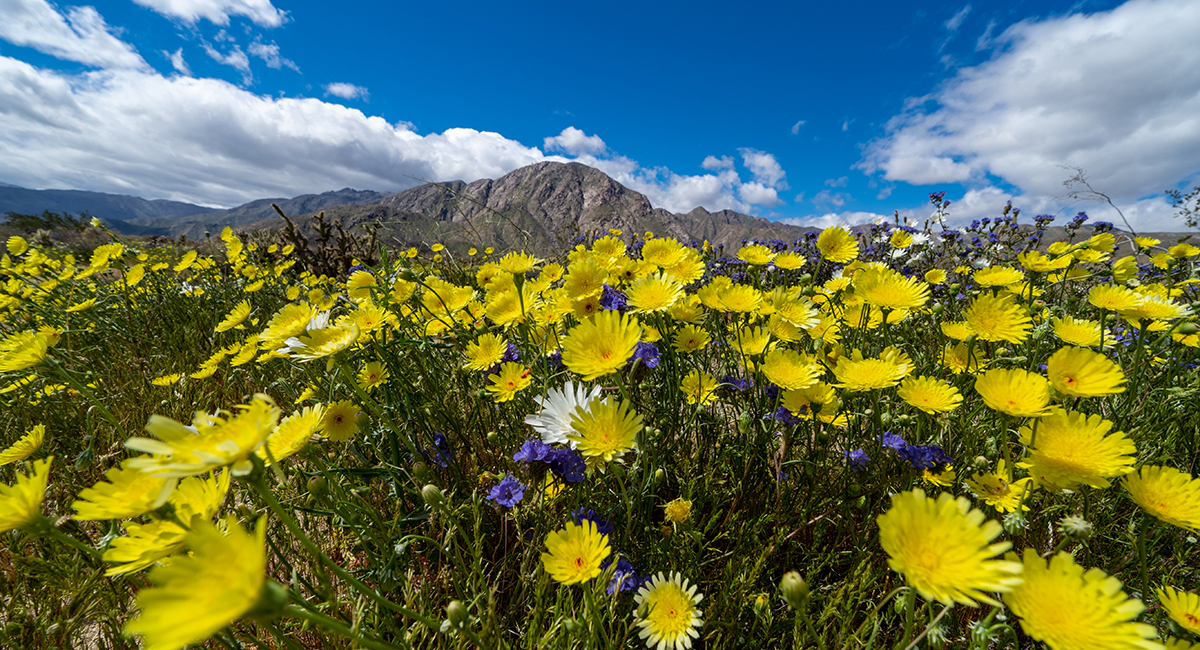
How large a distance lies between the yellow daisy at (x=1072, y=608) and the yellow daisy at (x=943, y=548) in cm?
5

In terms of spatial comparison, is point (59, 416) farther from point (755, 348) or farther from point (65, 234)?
point (65, 234)

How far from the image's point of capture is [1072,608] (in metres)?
0.79

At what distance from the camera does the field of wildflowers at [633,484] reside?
0.79 m

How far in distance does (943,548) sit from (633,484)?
2.63ft

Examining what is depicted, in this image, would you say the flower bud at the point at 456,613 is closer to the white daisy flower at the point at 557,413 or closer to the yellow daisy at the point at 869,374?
the white daisy flower at the point at 557,413

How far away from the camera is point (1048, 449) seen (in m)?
1.12

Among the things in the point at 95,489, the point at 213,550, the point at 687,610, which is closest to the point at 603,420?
the point at 687,610

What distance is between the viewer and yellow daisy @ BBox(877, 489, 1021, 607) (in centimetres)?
72

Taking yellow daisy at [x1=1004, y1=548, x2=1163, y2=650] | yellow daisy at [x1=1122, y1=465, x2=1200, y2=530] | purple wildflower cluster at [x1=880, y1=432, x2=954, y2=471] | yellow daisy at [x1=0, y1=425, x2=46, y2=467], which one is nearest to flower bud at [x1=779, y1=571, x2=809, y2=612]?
yellow daisy at [x1=1004, y1=548, x2=1163, y2=650]

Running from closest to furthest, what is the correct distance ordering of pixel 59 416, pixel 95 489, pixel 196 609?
pixel 196 609
pixel 95 489
pixel 59 416

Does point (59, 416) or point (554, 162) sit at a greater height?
point (554, 162)

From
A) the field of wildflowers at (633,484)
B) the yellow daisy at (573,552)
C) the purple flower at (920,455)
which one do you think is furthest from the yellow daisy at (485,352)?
the purple flower at (920,455)

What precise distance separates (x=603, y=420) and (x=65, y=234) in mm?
18370

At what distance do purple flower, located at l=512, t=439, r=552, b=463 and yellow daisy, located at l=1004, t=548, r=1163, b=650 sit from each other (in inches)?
45.9
